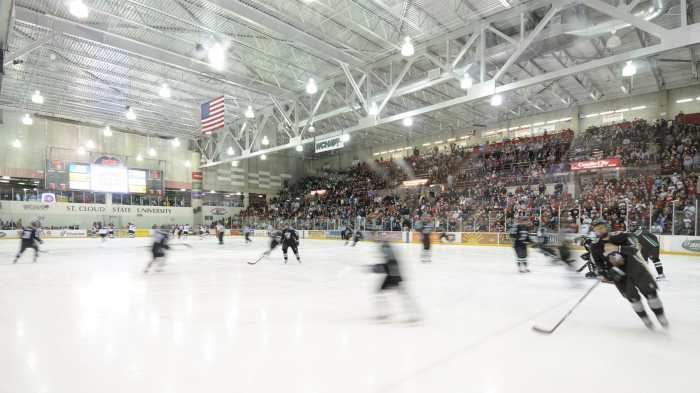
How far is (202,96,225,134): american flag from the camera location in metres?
13.1

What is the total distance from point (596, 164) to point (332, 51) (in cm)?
1568

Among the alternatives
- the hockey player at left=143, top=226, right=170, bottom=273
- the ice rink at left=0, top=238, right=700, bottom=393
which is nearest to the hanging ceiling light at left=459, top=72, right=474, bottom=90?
the ice rink at left=0, top=238, right=700, bottom=393

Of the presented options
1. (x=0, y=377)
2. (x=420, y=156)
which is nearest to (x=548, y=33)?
(x=0, y=377)

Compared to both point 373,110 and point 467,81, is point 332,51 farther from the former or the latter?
point 467,81

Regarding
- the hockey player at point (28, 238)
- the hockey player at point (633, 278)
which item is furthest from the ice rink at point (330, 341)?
the hockey player at point (28, 238)

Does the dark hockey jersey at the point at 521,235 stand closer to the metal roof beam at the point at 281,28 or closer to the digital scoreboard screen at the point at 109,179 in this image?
the metal roof beam at the point at 281,28

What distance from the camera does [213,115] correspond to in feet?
44.2

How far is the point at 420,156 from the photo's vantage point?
101 feet

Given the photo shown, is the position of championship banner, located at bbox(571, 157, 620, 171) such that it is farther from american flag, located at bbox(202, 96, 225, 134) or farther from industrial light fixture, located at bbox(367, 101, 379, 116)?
american flag, located at bbox(202, 96, 225, 134)

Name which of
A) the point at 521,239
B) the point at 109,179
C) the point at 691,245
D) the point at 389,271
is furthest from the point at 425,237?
the point at 109,179

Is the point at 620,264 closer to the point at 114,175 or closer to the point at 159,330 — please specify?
the point at 159,330

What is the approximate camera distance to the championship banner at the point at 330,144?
49.3ft

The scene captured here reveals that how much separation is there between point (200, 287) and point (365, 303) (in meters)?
3.41

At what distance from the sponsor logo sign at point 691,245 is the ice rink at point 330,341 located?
Result: 8.26 meters
